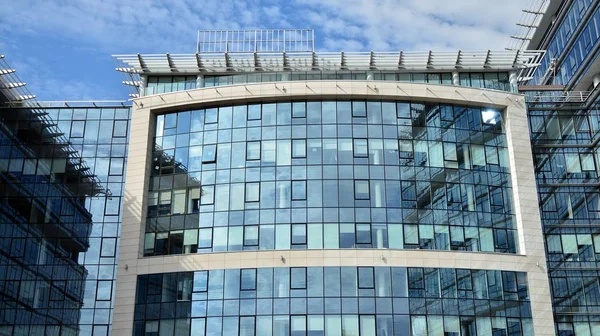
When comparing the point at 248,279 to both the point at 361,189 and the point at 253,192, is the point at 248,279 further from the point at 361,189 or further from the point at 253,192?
the point at 361,189

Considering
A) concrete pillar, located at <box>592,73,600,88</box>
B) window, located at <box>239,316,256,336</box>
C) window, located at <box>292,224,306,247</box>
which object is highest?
concrete pillar, located at <box>592,73,600,88</box>

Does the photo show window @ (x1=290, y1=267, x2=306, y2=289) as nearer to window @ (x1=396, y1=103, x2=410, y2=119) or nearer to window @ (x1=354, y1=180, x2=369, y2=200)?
window @ (x1=354, y1=180, x2=369, y2=200)

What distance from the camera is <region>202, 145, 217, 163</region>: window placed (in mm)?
49469

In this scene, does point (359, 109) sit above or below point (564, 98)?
below

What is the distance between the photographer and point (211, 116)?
5103 centimetres

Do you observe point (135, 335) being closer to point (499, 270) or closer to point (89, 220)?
point (89, 220)

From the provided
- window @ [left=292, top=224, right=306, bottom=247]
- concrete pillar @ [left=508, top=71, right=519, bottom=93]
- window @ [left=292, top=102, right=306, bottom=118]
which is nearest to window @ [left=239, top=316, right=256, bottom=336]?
window @ [left=292, top=224, right=306, bottom=247]

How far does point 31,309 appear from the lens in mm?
48406

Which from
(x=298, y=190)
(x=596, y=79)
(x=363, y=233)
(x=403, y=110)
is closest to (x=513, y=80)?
(x=596, y=79)

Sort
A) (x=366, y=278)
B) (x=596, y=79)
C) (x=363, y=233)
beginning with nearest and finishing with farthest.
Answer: (x=366, y=278) → (x=363, y=233) → (x=596, y=79)

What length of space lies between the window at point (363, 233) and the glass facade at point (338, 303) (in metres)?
1.83

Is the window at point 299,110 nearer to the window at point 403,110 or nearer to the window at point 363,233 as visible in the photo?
the window at point 403,110

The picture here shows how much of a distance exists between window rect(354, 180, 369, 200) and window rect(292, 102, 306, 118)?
6193 mm

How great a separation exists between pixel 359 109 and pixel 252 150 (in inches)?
313
